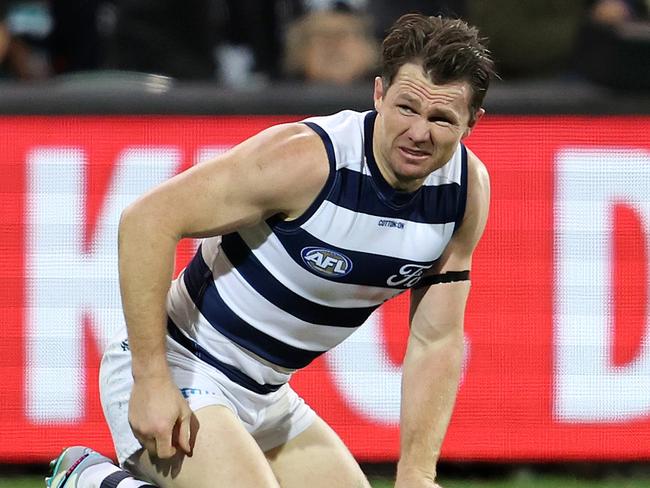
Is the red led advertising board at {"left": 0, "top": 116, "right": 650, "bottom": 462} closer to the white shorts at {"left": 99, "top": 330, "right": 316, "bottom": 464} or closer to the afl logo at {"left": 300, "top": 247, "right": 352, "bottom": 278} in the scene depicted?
the white shorts at {"left": 99, "top": 330, "right": 316, "bottom": 464}

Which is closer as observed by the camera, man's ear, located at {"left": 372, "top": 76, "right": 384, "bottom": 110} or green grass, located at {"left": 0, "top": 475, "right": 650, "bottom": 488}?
man's ear, located at {"left": 372, "top": 76, "right": 384, "bottom": 110}

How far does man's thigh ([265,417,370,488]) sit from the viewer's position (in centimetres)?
425

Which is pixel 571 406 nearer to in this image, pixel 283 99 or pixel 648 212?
pixel 648 212

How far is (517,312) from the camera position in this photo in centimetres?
597

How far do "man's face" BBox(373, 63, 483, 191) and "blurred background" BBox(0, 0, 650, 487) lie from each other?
2224 mm

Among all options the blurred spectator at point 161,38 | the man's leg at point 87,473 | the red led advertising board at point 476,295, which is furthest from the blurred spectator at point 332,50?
the man's leg at point 87,473

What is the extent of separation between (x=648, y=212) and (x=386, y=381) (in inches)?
52.1

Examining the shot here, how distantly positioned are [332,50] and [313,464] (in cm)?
329

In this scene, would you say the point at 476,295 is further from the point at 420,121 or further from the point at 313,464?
the point at 420,121

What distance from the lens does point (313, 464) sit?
4.27 meters

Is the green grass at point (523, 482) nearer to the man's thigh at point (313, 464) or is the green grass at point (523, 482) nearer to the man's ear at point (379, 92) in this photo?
the man's thigh at point (313, 464)

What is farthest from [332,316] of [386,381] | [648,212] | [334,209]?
[648,212]

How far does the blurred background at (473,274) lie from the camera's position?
19.2ft

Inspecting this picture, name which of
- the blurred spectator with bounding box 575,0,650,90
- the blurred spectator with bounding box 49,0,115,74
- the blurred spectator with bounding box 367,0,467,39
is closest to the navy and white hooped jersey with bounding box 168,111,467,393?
the blurred spectator with bounding box 575,0,650,90
